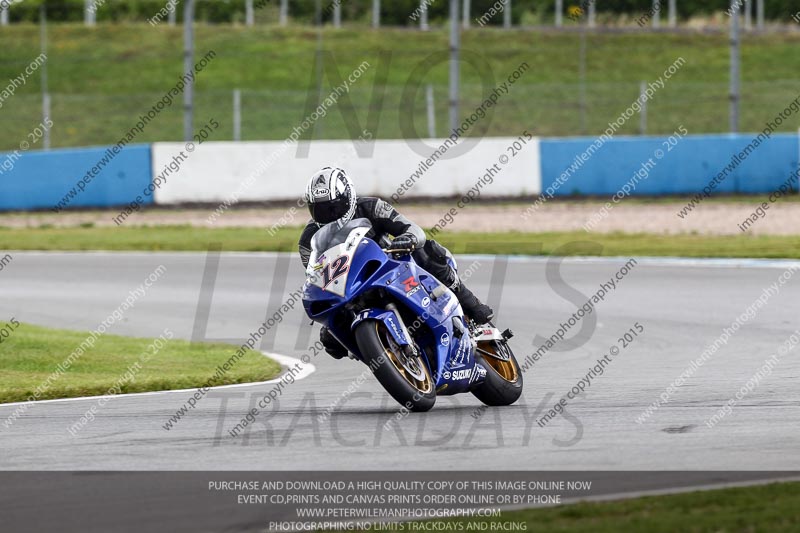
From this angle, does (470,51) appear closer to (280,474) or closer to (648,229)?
(648,229)

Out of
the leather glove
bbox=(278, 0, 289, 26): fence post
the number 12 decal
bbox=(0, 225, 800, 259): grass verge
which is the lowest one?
bbox=(0, 225, 800, 259): grass verge

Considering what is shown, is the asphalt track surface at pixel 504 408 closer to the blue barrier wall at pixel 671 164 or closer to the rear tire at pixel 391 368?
the rear tire at pixel 391 368

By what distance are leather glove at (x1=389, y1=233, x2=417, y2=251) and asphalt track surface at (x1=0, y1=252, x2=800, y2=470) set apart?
3.59ft

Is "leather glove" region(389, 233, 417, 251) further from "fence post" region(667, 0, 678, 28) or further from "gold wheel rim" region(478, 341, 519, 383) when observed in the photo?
"fence post" region(667, 0, 678, 28)

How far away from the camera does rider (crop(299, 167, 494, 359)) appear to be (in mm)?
8891

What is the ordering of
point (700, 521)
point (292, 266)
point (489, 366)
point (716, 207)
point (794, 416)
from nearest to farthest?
point (700, 521)
point (794, 416)
point (489, 366)
point (292, 266)
point (716, 207)

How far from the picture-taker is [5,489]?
21.9 ft

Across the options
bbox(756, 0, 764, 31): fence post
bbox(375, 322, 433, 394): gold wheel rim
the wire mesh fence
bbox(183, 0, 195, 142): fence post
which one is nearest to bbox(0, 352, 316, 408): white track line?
bbox(375, 322, 433, 394): gold wheel rim

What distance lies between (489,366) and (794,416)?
2.06 meters

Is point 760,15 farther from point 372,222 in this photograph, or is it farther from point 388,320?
point 388,320

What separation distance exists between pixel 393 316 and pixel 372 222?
32.7 inches

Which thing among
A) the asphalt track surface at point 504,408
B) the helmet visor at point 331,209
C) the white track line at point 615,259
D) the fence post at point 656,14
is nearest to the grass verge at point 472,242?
the white track line at point 615,259

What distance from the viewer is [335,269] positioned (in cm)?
862

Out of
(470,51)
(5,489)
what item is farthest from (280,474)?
(470,51)
